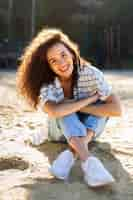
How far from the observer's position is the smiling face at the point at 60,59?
3039 millimetres

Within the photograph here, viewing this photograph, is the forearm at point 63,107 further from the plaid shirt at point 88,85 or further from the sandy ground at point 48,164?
the sandy ground at point 48,164

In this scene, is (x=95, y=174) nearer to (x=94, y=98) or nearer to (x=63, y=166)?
(x=63, y=166)

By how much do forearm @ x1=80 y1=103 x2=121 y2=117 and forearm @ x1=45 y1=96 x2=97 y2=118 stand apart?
0.08 metres

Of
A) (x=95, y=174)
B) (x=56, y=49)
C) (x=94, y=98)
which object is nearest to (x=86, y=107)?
(x=94, y=98)

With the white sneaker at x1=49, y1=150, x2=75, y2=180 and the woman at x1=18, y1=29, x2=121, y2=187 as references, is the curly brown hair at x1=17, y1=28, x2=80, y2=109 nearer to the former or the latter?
the woman at x1=18, y1=29, x2=121, y2=187

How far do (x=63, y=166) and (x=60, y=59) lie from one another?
60 centimetres

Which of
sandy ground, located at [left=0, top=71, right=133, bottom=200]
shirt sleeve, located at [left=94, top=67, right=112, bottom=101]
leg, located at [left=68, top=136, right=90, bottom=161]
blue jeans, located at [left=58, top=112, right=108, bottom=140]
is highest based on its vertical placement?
shirt sleeve, located at [left=94, top=67, right=112, bottom=101]

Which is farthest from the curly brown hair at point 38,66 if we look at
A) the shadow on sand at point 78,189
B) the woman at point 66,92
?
the shadow on sand at point 78,189

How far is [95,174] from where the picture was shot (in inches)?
110

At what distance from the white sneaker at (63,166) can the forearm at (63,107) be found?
0.24 m

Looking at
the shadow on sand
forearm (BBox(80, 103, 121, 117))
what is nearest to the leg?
the shadow on sand

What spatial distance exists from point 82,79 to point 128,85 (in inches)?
212

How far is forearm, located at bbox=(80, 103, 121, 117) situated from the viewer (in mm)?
3199

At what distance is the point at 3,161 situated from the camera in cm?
349
